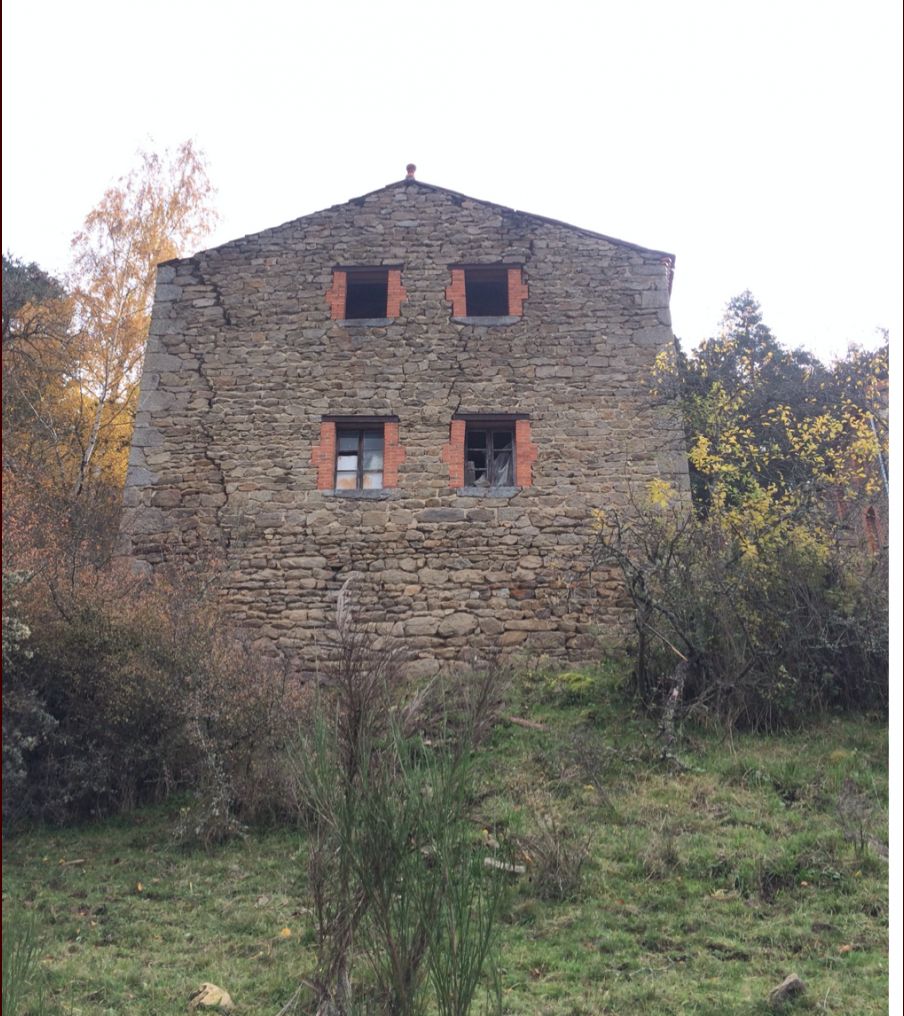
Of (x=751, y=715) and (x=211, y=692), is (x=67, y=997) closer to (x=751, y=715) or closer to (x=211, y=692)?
(x=211, y=692)

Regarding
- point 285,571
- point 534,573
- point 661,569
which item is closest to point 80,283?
point 285,571

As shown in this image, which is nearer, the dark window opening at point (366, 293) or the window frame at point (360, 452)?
the window frame at point (360, 452)

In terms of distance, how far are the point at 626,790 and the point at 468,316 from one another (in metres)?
7.38

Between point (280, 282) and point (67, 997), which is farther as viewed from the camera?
point (280, 282)

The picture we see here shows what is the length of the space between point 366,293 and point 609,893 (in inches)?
374

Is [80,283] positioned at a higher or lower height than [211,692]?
higher

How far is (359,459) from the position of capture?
11703 millimetres

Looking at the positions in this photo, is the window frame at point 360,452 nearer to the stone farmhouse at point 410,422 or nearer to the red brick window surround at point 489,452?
the stone farmhouse at point 410,422

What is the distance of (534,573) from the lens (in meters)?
10.9

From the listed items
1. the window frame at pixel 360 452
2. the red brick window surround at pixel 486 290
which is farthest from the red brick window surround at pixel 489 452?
the red brick window surround at pixel 486 290

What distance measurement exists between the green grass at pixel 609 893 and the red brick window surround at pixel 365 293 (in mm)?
6907

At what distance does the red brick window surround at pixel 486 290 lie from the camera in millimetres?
12281

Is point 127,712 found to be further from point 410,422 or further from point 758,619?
point 758,619

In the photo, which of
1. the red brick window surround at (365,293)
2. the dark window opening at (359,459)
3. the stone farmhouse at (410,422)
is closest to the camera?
the stone farmhouse at (410,422)
